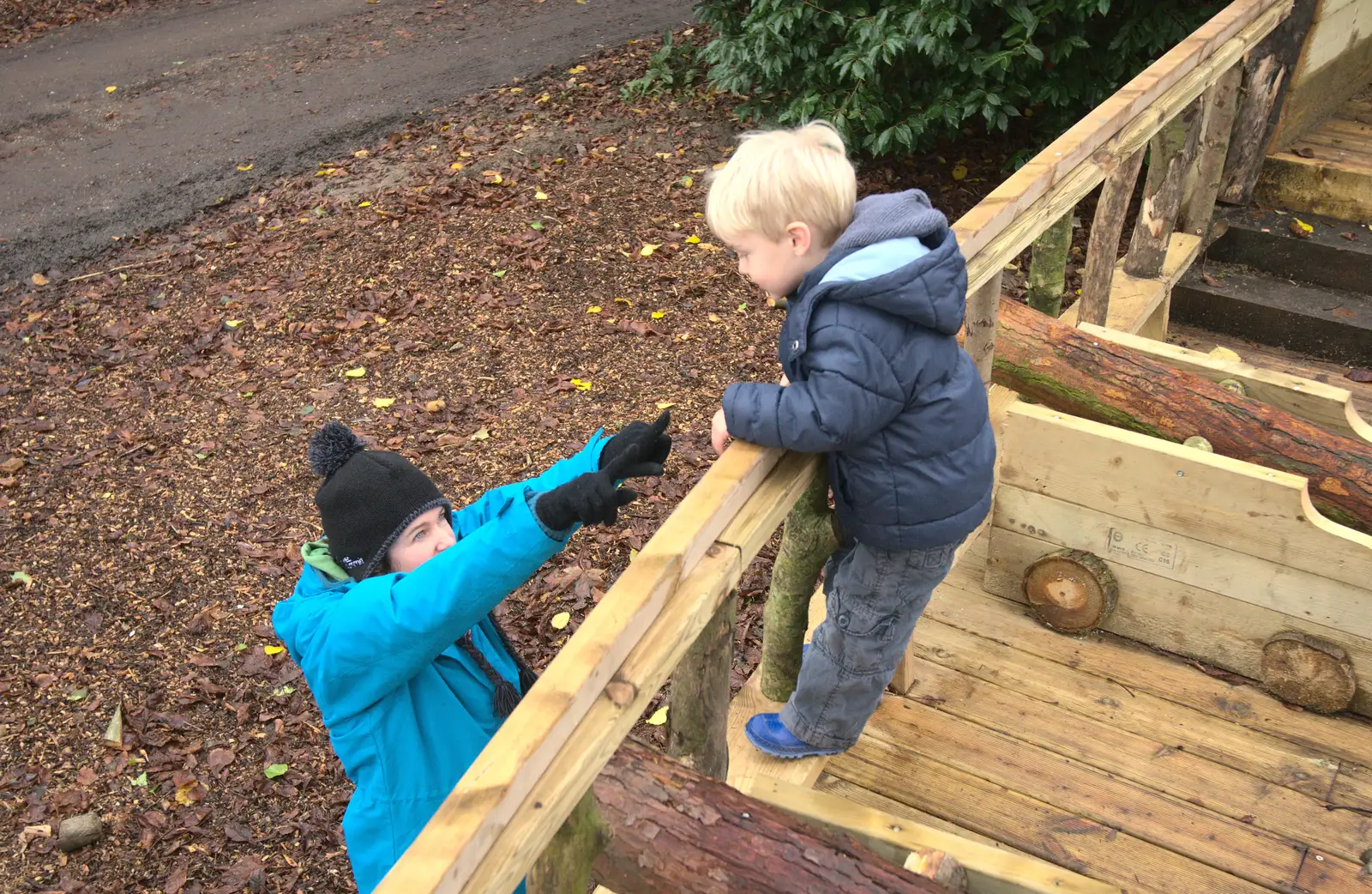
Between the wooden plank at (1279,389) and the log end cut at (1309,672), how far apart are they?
0.91 metres

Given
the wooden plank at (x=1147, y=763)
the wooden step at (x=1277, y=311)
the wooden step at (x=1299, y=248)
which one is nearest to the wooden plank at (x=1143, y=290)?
the wooden step at (x=1277, y=311)

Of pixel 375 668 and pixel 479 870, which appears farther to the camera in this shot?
pixel 375 668

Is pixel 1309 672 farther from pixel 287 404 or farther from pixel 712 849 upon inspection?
pixel 287 404

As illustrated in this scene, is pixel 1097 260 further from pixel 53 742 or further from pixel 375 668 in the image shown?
pixel 53 742

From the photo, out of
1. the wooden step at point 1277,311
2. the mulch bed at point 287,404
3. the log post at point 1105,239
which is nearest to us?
the mulch bed at point 287,404

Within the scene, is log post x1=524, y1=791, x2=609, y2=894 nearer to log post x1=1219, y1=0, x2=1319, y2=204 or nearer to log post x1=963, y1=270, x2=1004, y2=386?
log post x1=963, y1=270, x2=1004, y2=386

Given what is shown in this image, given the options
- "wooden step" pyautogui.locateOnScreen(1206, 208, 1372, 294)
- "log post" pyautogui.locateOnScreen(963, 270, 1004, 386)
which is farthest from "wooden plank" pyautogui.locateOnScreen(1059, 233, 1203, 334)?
"log post" pyautogui.locateOnScreen(963, 270, 1004, 386)

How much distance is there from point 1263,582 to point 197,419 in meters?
4.99

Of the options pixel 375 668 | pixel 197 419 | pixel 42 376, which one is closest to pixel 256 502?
pixel 197 419

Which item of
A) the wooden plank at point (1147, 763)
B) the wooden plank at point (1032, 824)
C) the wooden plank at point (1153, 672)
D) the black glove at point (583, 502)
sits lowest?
the wooden plank at point (1153, 672)

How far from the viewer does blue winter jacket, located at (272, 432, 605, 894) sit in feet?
6.37

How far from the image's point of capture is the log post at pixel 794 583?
2729mm

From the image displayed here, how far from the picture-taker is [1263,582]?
10.8 ft

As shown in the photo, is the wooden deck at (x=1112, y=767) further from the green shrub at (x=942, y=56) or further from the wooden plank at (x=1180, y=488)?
the green shrub at (x=942, y=56)
